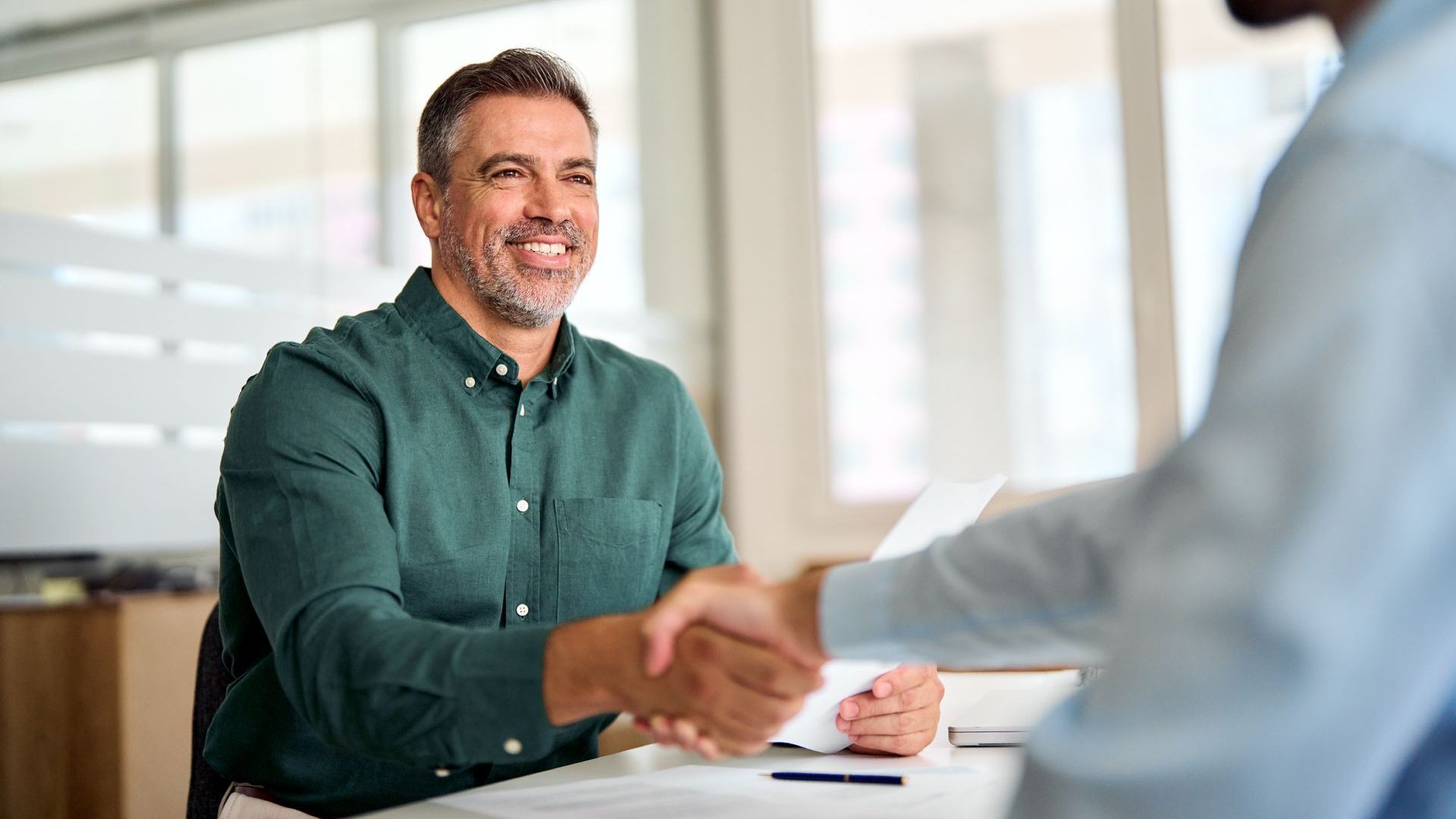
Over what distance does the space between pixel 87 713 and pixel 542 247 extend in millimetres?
1085

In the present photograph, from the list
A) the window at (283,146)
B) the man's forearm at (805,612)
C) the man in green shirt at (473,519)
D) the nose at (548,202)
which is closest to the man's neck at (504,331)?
the man in green shirt at (473,519)

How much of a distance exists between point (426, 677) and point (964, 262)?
3.18 metres

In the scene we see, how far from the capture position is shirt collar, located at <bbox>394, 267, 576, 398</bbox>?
1.55 meters

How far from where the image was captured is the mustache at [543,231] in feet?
5.56

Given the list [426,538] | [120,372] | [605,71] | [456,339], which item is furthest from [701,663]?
[605,71]

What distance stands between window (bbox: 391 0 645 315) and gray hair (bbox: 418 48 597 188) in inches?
92.9

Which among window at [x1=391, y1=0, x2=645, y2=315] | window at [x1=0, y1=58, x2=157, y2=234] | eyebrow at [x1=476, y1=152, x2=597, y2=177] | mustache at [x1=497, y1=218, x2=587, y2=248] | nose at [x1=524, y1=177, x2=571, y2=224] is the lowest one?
mustache at [x1=497, y1=218, x2=587, y2=248]

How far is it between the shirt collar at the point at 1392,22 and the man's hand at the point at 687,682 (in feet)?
1.81

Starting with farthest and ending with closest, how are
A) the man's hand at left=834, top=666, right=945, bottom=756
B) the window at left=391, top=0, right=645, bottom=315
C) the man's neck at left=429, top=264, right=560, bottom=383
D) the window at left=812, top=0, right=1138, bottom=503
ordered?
the window at left=391, top=0, right=645, bottom=315 → the window at left=812, top=0, right=1138, bottom=503 → the man's neck at left=429, top=264, right=560, bottom=383 → the man's hand at left=834, top=666, right=945, bottom=756

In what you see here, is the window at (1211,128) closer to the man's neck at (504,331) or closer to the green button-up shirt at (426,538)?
the green button-up shirt at (426,538)

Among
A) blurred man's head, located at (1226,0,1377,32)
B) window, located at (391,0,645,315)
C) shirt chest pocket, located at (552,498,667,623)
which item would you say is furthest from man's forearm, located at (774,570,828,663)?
window, located at (391,0,645,315)

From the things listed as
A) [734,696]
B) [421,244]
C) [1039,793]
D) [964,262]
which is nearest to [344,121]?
[421,244]

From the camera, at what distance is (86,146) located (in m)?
2.62

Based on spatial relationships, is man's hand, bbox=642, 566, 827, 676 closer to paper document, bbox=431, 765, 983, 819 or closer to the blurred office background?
paper document, bbox=431, 765, 983, 819
